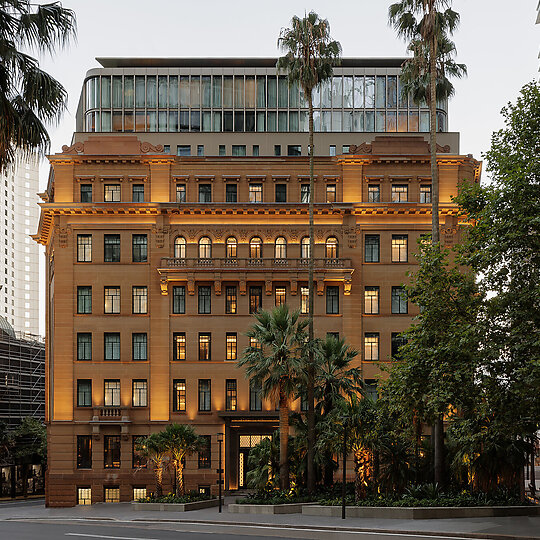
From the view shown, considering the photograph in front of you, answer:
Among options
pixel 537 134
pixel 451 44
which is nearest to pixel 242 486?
pixel 451 44

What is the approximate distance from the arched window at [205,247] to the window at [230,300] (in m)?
2.96

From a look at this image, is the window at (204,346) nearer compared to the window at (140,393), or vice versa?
the window at (140,393)

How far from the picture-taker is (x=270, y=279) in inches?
2495

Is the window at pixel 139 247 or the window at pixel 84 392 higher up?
the window at pixel 139 247

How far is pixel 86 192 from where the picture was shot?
211ft

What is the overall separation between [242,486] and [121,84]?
135 feet

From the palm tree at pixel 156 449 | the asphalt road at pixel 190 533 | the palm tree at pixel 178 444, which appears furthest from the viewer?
the palm tree at pixel 178 444

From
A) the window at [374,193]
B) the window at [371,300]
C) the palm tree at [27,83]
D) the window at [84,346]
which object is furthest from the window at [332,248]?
the palm tree at [27,83]

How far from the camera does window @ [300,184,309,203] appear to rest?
6531 centimetres

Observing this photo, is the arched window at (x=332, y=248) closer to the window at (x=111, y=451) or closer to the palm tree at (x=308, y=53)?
the palm tree at (x=308, y=53)

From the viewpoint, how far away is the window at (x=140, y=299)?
63625 mm

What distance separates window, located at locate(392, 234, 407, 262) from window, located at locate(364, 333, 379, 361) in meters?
6.19

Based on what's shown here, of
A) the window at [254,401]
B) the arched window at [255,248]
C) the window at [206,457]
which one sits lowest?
the window at [206,457]

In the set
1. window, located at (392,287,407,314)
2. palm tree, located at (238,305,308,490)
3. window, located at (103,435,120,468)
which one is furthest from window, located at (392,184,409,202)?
window, located at (103,435,120,468)
